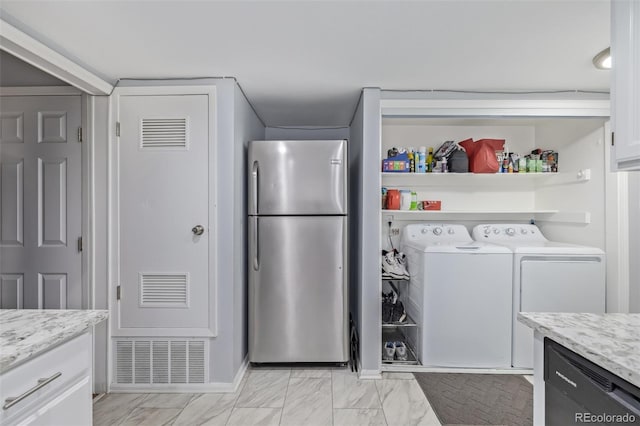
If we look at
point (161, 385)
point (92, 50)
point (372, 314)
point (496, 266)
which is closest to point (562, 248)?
point (496, 266)

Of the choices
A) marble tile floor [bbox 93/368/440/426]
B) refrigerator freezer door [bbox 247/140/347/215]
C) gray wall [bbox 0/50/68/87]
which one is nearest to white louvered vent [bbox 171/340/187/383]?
marble tile floor [bbox 93/368/440/426]

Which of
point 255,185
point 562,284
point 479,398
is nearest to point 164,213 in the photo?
point 255,185

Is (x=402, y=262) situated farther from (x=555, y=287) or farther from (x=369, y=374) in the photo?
(x=555, y=287)

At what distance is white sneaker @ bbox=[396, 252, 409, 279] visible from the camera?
10.3 feet

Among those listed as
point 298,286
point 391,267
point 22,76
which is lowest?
point 298,286

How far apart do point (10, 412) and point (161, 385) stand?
1799mm

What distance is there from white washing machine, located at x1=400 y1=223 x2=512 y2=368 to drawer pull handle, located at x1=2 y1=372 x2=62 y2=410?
93.8 inches

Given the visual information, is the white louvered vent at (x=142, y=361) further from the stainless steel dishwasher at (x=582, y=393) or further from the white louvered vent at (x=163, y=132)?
the stainless steel dishwasher at (x=582, y=393)

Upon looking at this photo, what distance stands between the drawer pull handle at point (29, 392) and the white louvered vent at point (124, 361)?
1630 mm

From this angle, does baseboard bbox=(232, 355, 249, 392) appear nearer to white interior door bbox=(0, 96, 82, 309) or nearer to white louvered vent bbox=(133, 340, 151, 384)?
white louvered vent bbox=(133, 340, 151, 384)

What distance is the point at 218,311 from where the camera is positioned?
8.30 ft

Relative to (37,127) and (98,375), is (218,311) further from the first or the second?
(37,127)

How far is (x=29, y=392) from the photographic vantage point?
0.97 m

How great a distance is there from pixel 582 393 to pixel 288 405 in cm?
180
